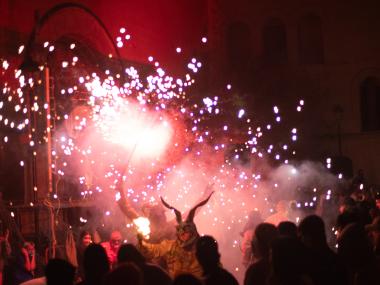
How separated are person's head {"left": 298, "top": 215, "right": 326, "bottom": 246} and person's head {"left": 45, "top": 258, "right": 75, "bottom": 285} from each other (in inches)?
88.5

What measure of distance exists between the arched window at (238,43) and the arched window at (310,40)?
2.25 m

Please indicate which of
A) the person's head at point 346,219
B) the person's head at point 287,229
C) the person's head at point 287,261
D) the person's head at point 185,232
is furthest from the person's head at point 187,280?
the person's head at point 185,232

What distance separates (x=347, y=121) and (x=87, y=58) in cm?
1393

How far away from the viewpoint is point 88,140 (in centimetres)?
1952

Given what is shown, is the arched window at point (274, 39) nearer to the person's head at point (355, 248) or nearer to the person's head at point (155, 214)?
the person's head at point (155, 214)

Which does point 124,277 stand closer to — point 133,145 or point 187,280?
point 187,280

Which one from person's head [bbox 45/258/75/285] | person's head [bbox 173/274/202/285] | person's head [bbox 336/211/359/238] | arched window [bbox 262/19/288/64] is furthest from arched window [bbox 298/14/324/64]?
person's head [bbox 173/274/202/285]

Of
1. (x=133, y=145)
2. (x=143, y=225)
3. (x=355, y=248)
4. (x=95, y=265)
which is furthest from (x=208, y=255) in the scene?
(x=133, y=145)

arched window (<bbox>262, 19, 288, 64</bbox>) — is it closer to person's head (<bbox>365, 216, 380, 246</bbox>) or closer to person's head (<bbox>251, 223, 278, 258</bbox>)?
person's head (<bbox>365, 216, 380, 246</bbox>)

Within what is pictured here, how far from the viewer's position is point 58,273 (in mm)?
5988

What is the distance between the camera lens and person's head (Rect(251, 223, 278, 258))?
7.49 m

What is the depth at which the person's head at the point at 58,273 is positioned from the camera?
5.98 meters

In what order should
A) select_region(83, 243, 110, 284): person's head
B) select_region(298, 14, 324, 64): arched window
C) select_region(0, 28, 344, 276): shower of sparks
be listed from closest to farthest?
select_region(83, 243, 110, 284): person's head
select_region(0, 28, 344, 276): shower of sparks
select_region(298, 14, 324, 64): arched window

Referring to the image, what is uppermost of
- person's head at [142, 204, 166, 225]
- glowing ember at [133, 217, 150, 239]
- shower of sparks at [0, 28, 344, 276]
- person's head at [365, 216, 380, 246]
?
shower of sparks at [0, 28, 344, 276]
